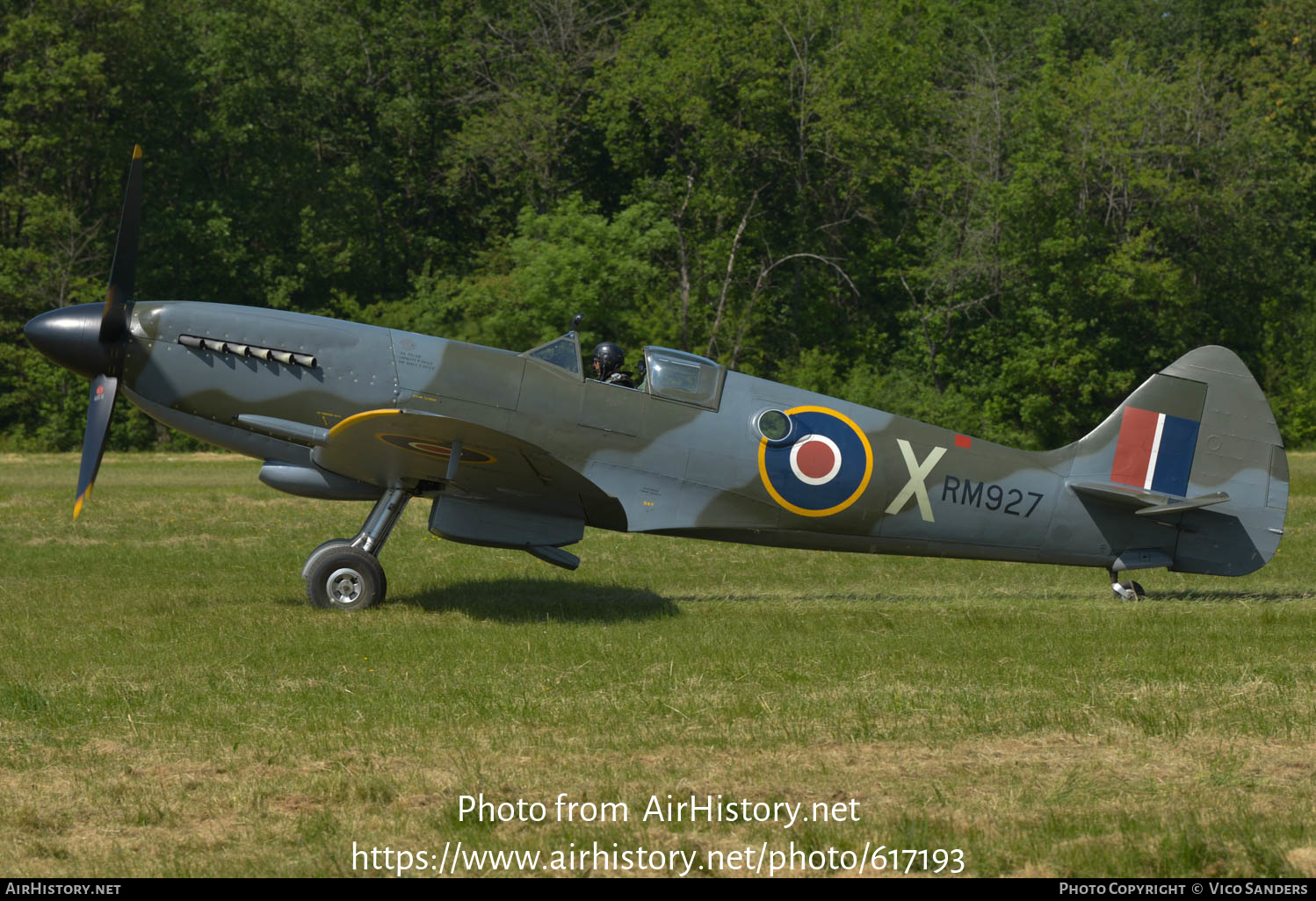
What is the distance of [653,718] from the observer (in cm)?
696

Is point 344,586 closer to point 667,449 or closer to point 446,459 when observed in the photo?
point 446,459

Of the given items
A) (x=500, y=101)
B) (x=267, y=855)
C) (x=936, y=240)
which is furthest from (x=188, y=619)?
(x=500, y=101)

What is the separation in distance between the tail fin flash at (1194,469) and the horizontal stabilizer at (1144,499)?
0.01 metres

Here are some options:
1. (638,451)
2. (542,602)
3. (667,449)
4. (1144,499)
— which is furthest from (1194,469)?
(542,602)

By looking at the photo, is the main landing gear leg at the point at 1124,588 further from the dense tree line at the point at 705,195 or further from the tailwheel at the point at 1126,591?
the dense tree line at the point at 705,195

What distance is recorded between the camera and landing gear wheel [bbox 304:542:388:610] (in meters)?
10.3

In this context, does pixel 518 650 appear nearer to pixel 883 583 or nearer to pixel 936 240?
pixel 883 583

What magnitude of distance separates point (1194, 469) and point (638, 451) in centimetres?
491

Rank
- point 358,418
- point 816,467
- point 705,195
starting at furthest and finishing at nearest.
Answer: point 705,195 → point 816,467 → point 358,418

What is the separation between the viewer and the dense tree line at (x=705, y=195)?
1457 inches

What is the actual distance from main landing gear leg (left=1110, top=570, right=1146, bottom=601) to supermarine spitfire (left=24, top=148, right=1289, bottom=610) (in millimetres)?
21

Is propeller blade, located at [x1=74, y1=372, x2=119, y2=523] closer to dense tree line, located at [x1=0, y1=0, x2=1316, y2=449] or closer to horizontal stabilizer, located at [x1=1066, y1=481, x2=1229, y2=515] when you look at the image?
horizontal stabilizer, located at [x1=1066, y1=481, x2=1229, y2=515]

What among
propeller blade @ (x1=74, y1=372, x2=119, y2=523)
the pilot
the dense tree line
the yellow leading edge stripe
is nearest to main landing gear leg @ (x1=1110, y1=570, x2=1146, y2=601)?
the pilot

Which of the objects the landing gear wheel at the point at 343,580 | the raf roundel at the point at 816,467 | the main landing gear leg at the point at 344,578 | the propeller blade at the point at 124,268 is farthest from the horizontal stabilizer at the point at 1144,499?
the propeller blade at the point at 124,268
